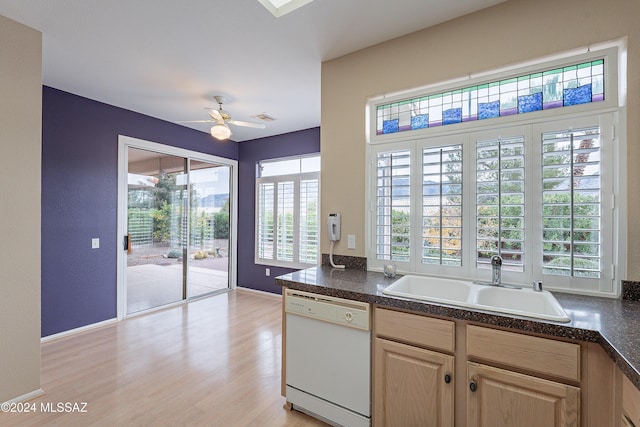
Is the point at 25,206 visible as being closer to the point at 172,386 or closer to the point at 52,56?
the point at 52,56

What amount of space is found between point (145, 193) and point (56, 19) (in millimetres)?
2335

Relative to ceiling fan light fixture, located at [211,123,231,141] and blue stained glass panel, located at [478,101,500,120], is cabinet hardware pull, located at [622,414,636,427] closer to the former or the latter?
blue stained glass panel, located at [478,101,500,120]

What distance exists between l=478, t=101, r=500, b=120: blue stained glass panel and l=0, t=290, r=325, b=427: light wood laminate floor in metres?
2.33

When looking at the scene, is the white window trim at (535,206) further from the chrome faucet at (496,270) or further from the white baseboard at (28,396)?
the white baseboard at (28,396)

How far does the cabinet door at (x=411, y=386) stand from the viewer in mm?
1500

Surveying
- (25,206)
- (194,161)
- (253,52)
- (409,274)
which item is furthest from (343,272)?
(194,161)

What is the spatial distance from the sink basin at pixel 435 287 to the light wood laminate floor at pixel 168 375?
1068 mm

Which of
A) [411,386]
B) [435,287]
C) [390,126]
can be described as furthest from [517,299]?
[390,126]

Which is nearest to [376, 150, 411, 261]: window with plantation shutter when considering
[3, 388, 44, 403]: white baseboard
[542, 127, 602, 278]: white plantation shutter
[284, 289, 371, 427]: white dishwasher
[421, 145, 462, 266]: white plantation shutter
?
[421, 145, 462, 266]: white plantation shutter

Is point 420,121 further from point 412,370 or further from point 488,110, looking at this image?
point 412,370

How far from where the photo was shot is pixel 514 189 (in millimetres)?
1842

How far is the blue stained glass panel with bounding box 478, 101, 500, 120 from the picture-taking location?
1.94 meters

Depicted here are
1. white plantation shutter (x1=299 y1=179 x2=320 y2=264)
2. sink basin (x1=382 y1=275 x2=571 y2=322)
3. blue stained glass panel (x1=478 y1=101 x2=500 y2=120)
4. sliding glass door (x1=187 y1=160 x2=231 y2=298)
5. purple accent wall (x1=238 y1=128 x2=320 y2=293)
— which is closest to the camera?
sink basin (x1=382 y1=275 x2=571 y2=322)

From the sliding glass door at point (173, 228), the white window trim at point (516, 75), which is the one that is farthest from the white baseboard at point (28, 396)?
the white window trim at point (516, 75)
